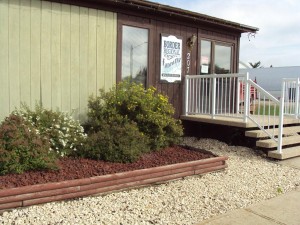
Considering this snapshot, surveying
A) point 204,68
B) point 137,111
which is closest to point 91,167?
point 137,111

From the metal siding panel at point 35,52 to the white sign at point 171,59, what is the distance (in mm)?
2923

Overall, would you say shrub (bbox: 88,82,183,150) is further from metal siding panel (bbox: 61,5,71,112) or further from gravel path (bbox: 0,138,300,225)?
gravel path (bbox: 0,138,300,225)

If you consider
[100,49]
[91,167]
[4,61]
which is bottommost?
[91,167]

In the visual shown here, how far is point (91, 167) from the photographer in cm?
482

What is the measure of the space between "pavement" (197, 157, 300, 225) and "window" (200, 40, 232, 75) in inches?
192

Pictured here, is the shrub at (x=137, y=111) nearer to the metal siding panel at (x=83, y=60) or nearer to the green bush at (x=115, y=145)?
the metal siding panel at (x=83, y=60)

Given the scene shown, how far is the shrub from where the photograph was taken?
6168mm

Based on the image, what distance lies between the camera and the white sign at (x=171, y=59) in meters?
7.83

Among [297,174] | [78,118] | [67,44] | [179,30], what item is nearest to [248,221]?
[297,174]

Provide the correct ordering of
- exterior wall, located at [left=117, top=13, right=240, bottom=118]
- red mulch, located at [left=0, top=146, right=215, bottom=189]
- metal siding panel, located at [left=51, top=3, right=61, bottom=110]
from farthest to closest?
exterior wall, located at [left=117, top=13, right=240, bottom=118] → metal siding panel, located at [left=51, top=3, right=61, bottom=110] → red mulch, located at [left=0, top=146, right=215, bottom=189]

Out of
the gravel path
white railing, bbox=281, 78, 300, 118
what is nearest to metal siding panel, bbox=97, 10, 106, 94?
the gravel path

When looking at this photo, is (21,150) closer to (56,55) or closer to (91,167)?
(91,167)

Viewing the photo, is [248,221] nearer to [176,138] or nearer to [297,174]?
[297,174]

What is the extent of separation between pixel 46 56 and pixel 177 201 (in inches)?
142
